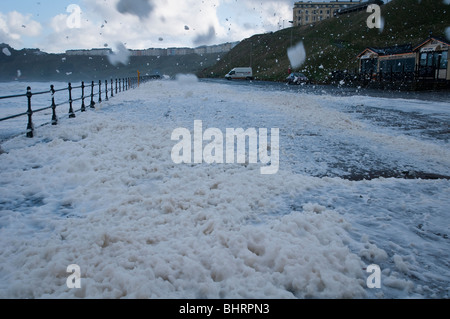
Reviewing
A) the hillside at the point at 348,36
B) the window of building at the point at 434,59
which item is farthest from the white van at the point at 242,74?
the window of building at the point at 434,59

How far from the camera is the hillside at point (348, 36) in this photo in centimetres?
7094

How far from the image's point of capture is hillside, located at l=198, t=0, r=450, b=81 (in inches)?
2793

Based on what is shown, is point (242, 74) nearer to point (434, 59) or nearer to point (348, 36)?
point (348, 36)

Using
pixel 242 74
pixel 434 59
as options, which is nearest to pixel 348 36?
pixel 242 74

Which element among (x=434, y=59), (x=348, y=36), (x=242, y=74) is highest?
(x=348, y=36)

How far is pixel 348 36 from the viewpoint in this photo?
288 ft

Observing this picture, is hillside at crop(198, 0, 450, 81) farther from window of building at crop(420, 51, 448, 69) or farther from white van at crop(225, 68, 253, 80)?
window of building at crop(420, 51, 448, 69)

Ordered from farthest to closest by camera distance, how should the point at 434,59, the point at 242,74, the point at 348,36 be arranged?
the point at 348,36, the point at 242,74, the point at 434,59

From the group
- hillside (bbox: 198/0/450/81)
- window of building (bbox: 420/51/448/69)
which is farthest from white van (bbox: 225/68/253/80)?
window of building (bbox: 420/51/448/69)

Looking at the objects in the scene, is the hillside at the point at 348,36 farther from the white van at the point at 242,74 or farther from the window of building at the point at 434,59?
the window of building at the point at 434,59

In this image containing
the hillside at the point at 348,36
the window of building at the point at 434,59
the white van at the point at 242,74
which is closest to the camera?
the window of building at the point at 434,59

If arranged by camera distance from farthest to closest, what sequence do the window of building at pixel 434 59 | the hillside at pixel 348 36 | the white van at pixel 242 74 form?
the hillside at pixel 348 36, the white van at pixel 242 74, the window of building at pixel 434 59
